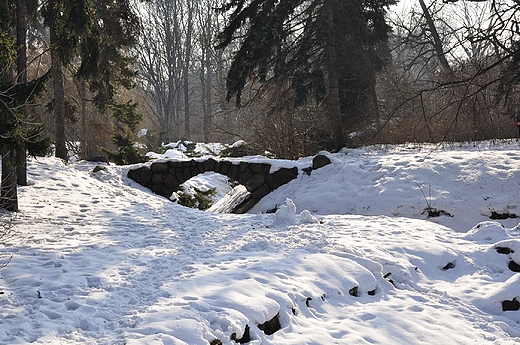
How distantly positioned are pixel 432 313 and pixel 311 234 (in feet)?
7.83

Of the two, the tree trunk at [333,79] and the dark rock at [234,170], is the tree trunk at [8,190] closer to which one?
the dark rock at [234,170]

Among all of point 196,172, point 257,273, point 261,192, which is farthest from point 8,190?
point 261,192

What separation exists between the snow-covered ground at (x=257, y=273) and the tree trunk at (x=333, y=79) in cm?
473

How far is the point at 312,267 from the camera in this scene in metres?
4.89

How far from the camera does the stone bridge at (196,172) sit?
41.5 feet

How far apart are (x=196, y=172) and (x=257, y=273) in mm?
8975

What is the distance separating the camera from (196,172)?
1321cm

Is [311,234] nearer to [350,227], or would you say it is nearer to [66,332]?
[350,227]

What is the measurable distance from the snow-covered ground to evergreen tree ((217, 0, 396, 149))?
5785mm

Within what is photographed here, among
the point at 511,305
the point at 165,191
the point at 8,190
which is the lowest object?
the point at 511,305

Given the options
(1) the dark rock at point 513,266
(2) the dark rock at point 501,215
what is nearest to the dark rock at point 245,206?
(2) the dark rock at point 501,215

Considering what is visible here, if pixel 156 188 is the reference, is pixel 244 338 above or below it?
below

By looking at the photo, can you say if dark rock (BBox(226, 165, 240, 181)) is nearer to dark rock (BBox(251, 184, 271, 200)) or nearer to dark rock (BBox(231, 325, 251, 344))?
dark rock (BBox(251, 184, 271, 200))

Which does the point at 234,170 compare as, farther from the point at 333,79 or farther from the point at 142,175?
the point at 333,79
